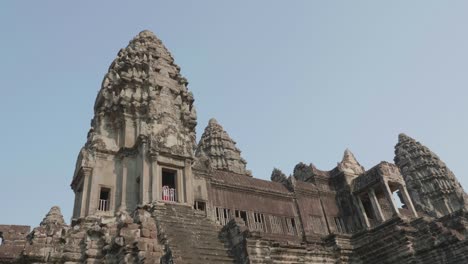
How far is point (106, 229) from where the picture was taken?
14.2 meters

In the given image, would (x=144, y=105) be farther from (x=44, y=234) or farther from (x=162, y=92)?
(x=44, y=234)

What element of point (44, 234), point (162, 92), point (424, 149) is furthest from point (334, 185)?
point (424, 149)

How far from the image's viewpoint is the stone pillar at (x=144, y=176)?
1705 centimetres

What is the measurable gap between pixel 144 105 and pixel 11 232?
387 inches

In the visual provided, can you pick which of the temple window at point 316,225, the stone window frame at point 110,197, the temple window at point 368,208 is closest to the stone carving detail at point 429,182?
the temple window at point 368,208

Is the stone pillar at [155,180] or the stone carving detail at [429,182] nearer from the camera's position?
the stone pillar at [155,180]

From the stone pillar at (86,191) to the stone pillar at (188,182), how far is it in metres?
4.55

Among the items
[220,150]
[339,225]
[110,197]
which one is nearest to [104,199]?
[110,197]

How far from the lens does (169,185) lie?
67.5ft

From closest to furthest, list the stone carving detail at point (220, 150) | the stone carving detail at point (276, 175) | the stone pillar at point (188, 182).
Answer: the stone pillar at point (188, 182) < the stone carving detail at point (276, 175) < the stone carving detail at point (220, 150)

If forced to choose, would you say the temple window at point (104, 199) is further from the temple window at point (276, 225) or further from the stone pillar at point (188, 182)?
the temple window at point (276, 225)

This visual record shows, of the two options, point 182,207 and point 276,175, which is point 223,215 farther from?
point 276,175

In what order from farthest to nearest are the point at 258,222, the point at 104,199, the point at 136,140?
the point at 258,222 → the point at 136,140 → the point at 104,199

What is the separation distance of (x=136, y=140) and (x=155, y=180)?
2.96 metres
